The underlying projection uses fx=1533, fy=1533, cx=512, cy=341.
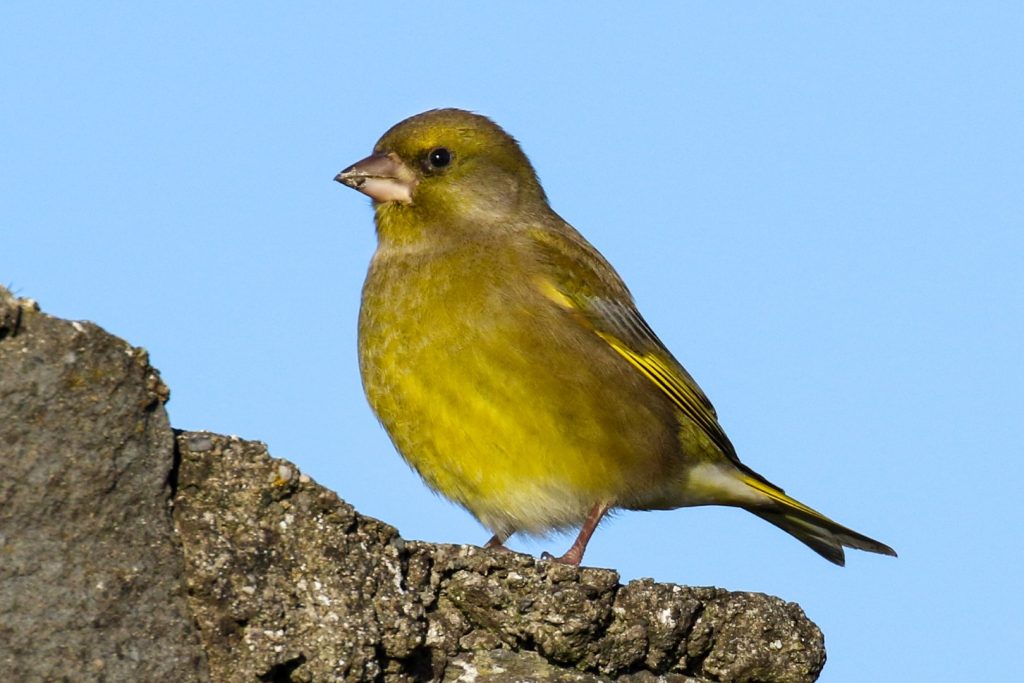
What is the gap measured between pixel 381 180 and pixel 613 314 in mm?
1160

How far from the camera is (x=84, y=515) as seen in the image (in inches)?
122

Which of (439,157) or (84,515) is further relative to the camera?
(439,157)

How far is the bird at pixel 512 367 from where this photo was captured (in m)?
5.84

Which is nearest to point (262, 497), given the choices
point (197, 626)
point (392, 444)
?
point (197, 626)

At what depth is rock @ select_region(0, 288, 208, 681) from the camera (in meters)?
2.99

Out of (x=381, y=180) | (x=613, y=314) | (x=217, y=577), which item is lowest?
(x=217, y=577)

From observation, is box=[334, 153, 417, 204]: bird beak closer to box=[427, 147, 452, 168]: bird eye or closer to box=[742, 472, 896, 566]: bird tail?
box=[427, 147, 452, 168]: bird eye

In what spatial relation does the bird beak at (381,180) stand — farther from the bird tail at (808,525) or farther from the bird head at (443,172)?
the bird tail at (808,525)

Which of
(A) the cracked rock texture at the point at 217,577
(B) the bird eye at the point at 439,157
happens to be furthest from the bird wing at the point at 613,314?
(A) the cracked rock texture at the point at 217,577

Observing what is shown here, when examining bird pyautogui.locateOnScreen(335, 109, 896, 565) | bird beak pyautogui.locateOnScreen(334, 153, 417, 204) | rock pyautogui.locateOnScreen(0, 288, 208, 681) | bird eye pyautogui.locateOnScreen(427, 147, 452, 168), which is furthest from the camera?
bird eye pyautogui.locateOnScreen(427, 147, 452, 168)

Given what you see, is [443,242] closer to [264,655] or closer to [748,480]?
[748,480]

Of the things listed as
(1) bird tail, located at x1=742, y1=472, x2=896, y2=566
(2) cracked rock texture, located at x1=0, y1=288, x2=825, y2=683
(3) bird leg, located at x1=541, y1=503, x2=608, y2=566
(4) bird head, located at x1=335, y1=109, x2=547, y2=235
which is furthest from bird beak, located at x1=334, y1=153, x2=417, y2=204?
(2) cracked rock texture, located at x1=0, y1=288, x2=825, y2=683

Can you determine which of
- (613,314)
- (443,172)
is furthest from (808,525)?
(443,172)

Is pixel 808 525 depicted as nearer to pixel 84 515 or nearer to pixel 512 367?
pixel 512 367
